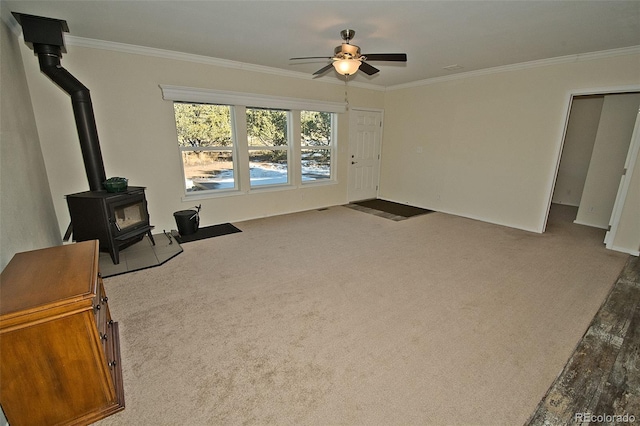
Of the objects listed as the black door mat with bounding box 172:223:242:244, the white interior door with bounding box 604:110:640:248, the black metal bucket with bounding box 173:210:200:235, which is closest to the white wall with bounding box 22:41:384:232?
the black door mat with bounding box 172:223:242:244

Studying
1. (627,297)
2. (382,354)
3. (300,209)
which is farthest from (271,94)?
(627,297)

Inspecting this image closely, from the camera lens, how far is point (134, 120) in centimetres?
376

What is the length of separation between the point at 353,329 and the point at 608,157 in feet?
17.5

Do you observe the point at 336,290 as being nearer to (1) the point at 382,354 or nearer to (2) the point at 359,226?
(1) the point at 382,354

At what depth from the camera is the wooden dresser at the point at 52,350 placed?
1.23 m

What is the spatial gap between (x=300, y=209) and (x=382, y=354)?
393 cm

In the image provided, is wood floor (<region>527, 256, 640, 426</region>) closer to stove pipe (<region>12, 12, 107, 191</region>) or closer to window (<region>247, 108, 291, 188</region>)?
stove pipe (<region>12, 12, 107, 191</region>)

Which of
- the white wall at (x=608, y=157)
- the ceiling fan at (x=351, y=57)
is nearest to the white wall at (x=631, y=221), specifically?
the white wall at (x=608, y=157)

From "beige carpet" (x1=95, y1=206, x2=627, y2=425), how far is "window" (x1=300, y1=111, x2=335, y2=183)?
85.7 inches

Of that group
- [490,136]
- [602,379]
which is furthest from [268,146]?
[602,379]

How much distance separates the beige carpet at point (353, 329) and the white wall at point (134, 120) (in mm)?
951

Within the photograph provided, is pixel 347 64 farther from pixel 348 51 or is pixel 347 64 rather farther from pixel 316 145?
pixel 316 145

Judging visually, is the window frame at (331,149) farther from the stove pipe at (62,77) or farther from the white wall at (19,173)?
the white wall at (19,173)

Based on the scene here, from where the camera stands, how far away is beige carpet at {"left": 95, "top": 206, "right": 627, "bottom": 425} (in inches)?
62.5
